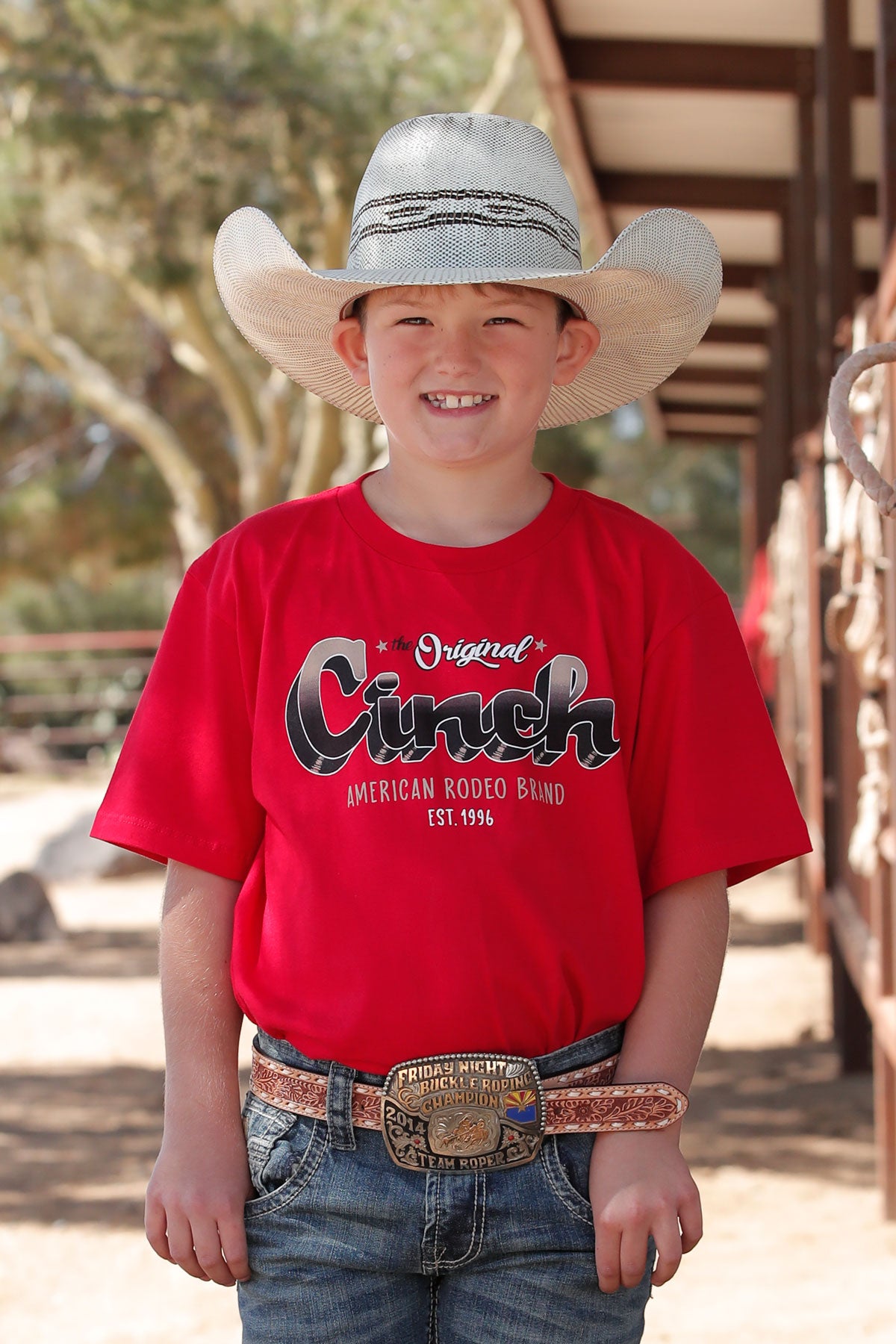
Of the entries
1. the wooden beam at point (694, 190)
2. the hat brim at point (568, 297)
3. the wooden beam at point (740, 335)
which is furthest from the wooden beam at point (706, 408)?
the hat brim at point (568, 297)

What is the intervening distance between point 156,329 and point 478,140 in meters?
19.0

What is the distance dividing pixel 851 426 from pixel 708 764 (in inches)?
15.7

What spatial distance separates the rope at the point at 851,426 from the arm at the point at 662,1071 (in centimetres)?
45

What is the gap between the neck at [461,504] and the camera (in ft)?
5.48

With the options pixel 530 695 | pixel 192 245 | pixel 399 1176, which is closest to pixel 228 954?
pixel 399 1176

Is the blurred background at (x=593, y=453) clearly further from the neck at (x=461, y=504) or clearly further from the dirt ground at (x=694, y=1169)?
the neck at (x=461, y=504)

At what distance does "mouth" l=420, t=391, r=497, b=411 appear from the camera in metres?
1.61

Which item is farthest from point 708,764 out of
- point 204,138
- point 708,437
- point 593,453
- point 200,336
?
point 593,453

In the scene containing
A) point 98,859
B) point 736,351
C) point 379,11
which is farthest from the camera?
point 379,11

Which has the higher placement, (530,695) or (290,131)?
(290,131)

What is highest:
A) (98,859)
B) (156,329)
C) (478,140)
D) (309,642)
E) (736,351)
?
(156,329)

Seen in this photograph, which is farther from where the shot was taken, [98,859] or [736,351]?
[736,351]

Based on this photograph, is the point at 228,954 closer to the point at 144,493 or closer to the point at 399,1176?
the point at 399,1176

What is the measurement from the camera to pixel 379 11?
13.4 meters
